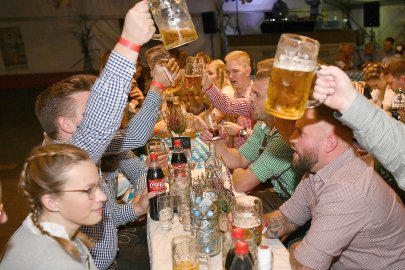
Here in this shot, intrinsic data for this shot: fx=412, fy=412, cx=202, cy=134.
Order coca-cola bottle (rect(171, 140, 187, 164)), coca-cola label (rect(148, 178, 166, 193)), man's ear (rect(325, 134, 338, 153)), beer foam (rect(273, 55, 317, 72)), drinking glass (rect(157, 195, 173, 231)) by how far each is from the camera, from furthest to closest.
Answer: coca-cola bottle (rect(171, 140, 187, 164))
coca-cola label (rect(148, 178, 166, 193))
drinking glass (rect(157, 195, 173, 231))
man's ear (rect(325, 134, 338, 153))
beer foam (rect(273, 55, 317, 72))

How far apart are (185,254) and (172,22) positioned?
3.02 ft

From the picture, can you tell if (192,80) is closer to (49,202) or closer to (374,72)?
(49,202)

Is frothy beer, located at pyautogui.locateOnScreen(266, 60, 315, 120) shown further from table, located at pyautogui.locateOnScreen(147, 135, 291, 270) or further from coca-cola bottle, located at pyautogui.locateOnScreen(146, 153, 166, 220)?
coca-cola bottle, located at pyautogui.locateOnScreen(146, 153, 166, 220)

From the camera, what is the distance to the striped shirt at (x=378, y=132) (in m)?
1.27

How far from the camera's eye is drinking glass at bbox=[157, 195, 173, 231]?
1.93m

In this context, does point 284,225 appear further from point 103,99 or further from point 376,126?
point 103,99

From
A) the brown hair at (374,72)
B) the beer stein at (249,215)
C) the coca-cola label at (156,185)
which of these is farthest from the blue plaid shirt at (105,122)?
the brown hair at (374,72)

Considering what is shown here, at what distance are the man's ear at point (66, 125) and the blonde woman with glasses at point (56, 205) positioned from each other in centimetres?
42

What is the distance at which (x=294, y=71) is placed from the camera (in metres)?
1.23

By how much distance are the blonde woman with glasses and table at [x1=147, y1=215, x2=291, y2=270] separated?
1.10 feet

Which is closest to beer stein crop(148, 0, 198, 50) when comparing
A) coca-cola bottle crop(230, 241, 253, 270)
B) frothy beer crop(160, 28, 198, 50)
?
frothy beer crop(160, 28, 198, 50)

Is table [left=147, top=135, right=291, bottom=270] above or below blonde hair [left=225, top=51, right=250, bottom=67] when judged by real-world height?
below

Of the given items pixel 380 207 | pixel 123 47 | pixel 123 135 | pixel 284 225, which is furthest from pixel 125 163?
pixel 380 207

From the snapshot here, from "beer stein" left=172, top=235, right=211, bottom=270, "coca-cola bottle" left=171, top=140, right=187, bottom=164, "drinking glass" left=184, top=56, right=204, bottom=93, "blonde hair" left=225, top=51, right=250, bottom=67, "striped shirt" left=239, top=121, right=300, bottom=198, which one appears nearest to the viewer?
"beer stein" left=172, top=235, right=211, bottom=270
